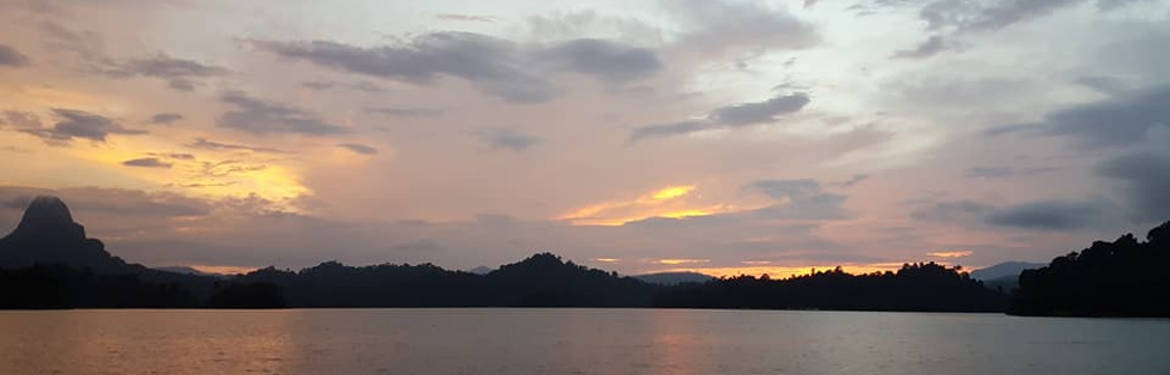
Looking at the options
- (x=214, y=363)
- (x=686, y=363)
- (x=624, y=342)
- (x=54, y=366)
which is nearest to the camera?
(x=54, y=366)

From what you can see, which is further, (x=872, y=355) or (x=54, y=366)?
(x=872, y=355)

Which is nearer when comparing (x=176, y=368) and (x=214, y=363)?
(x=176, y=368)

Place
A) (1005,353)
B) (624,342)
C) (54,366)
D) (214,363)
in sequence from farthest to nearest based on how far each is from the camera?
(624,342)
(1005,353)
(214,363)
(54,366)

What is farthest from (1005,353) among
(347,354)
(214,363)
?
(214,363)

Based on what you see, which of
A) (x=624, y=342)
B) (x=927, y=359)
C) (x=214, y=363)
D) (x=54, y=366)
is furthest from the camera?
(x=624, y=342)

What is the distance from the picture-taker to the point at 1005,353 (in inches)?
4053

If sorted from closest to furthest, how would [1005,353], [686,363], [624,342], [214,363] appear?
[214,363] → [686,363] → [1005,353] → [624,342]

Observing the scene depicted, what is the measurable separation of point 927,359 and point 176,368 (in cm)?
6649

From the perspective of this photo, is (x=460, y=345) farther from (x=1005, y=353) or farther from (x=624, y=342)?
(x=1005, y=353)

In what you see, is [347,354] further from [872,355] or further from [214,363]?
[872,355]

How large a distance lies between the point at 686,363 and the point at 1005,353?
126 ft

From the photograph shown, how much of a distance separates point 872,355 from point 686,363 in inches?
924

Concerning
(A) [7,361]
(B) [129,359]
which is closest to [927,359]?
(B) [129,359]

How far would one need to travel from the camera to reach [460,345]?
356ft
